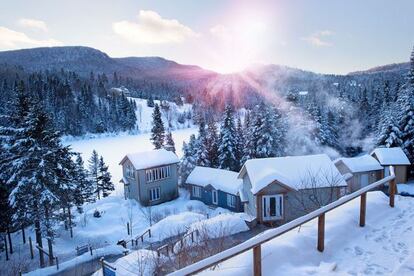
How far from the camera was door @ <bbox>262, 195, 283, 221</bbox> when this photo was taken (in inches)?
832

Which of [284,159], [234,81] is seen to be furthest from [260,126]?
[234,81]

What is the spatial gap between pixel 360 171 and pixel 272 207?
15569 millimetres

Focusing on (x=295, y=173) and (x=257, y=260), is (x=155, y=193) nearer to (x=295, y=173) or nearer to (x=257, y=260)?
(x=295, y=173)

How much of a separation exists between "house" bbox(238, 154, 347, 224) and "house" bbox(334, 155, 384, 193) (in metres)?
10.8

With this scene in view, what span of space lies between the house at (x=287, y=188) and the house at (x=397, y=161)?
13.6 metres

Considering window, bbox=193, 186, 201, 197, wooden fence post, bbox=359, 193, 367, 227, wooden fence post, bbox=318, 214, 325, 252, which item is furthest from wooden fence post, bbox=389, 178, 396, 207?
window, bbox=193, 186, 201, 197

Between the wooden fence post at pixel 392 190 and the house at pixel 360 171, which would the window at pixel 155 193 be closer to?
the house at pixel 360 171

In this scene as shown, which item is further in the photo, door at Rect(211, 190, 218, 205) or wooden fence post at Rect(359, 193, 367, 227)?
door at Rect(211, 190, 218, 205)

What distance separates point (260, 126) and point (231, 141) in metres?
4.30

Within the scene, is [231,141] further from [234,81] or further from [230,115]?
[234,81]

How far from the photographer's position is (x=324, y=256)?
17.7 ft

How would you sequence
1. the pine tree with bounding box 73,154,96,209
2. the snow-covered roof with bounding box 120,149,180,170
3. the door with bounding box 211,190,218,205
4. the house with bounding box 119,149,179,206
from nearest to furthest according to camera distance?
the door with bounding box 211,190,218,205 → the house with bounding box 119,149,179,206 → the snow-covered roof with bounding box 120,149,180,170 → the pine tree with bounding box 73,154,96,209

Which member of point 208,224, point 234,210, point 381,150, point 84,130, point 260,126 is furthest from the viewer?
point 84,130

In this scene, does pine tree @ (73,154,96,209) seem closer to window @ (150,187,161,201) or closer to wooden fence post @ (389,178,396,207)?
window @ (150,187,161,201)
